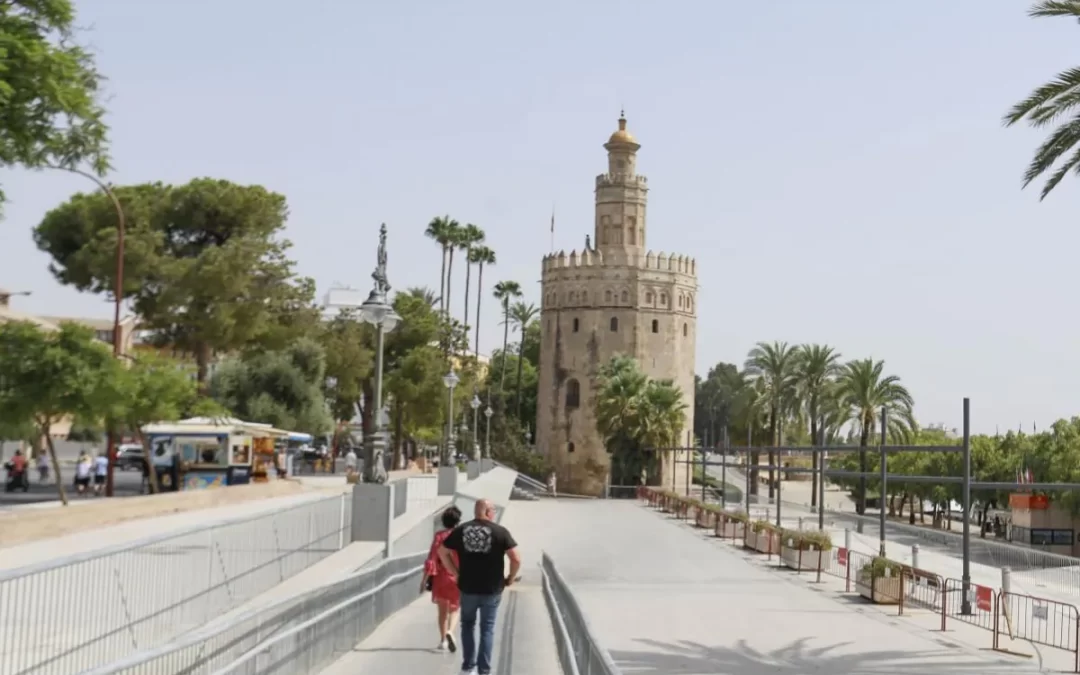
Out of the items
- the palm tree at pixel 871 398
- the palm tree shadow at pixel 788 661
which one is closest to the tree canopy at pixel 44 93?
the palm tree shadow at pixel 788 661

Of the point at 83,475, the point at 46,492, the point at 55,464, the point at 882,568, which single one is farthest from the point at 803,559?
the point at 46,492

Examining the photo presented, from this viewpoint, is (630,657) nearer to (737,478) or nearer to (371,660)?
(371,660)

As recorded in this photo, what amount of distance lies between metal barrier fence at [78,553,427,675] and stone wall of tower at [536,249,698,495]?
6669 centimetres

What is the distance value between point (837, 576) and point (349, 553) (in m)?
14.7

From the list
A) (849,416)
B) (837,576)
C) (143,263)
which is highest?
(143,263)

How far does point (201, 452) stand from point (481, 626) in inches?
1139

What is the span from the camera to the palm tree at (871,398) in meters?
59.7

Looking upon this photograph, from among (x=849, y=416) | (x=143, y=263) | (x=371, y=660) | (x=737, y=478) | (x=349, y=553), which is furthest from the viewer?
(x=737, y=478)

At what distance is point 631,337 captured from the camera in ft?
269

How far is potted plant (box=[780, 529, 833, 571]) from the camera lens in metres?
29.3

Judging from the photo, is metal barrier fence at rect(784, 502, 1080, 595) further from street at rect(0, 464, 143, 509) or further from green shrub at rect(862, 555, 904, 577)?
street at rect(0, 464, 143, 509)

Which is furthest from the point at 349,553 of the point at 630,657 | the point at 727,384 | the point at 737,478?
the point at 727,384

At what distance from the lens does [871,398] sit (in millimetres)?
59938

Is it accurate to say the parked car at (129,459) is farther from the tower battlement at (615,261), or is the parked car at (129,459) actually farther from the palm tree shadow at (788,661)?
the palm tree shadow at (788,661)
